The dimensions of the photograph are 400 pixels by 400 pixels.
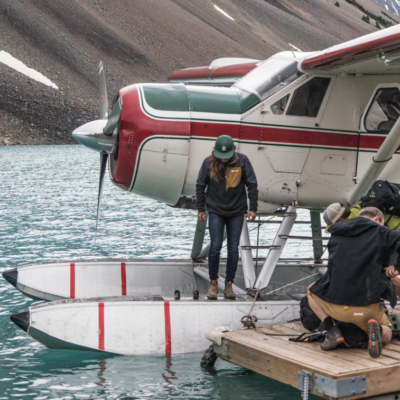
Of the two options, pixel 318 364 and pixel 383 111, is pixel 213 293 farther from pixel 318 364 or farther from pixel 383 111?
pixel 383 111

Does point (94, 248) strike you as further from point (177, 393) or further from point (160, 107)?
point (177, 393)

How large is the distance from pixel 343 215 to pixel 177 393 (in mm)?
2147

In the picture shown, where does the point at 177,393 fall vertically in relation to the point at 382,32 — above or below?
below

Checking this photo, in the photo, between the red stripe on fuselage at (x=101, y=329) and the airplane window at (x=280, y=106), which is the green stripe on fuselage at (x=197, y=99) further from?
the red stripe on fuselage at (x=101, y=329)

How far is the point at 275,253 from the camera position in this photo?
7352mm

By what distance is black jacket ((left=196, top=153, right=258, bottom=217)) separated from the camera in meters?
6.62

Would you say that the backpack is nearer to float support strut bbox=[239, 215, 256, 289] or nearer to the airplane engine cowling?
float support strut bbox=[239, 215, 256, 289]

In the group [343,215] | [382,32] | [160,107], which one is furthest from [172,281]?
[382,32]

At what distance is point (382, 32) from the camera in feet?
21.0

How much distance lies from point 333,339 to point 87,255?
779cm

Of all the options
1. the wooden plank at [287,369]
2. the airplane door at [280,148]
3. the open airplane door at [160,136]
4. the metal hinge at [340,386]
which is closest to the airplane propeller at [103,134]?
the open airplane door at [160,136]

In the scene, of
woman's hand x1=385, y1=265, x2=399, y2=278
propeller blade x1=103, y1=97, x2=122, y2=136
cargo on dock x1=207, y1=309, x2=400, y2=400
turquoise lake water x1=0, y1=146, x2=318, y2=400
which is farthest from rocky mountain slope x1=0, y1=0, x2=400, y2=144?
woman's hand x1=385, y1=265, x2=399, y2=278

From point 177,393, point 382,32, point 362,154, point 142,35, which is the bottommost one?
point 177,393

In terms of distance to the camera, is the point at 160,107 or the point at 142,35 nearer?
the point at 160,107
